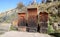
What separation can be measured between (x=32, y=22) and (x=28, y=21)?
0.41 metres

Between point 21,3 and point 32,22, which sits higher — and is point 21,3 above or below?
above

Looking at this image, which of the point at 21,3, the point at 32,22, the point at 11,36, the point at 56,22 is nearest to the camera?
the point at 11,36

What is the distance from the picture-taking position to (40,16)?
13.1 meters

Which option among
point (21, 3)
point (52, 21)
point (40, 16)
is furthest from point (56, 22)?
point (21, 3)

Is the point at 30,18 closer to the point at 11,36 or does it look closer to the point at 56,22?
the point at 56,22

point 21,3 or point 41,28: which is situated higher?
point 21,3

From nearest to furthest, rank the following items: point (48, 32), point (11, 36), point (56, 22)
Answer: point (11, 36), point (48, 32), point (56, 22)

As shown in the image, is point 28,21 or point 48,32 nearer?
point 48,32

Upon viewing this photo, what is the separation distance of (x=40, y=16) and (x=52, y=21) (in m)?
1.73

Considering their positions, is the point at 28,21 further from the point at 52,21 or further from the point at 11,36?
the point at 11,36

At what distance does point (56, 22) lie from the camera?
14.2 meters

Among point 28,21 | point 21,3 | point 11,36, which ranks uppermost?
point 21,3

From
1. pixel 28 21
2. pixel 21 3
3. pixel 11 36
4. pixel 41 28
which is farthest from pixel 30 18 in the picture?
pixel 21 3

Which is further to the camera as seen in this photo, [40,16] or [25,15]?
[25,15]
